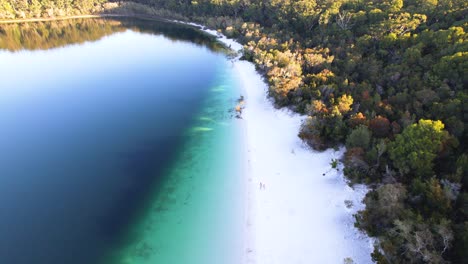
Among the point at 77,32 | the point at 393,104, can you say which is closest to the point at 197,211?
the point at 393,104

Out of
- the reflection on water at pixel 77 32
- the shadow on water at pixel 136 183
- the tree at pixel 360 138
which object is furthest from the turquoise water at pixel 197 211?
the reflection on water at pixel 77 32

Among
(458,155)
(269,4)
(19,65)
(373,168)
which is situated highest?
(269,4)

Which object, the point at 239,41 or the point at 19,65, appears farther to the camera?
the point at 239,41

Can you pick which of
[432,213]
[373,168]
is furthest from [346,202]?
[432,213]

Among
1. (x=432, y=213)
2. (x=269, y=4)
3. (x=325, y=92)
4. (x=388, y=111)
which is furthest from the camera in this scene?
(x=269, y=4)

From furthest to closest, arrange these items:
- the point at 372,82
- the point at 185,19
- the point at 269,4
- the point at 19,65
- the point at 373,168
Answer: the point at 185,19
the point at 269,4
the point at 19,65
the point at 372,82
the point at 373,168

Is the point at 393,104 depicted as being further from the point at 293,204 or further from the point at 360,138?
the point at 293,204

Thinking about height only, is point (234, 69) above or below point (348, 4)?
below

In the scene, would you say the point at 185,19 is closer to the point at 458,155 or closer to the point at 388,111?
the point at 388,111
